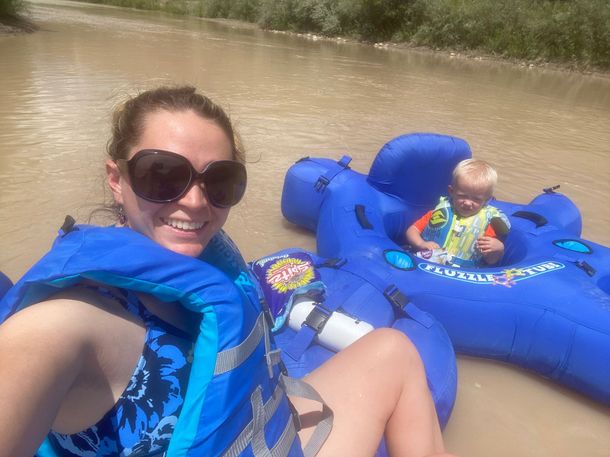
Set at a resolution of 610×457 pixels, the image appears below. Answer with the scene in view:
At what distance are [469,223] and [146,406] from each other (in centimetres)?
219

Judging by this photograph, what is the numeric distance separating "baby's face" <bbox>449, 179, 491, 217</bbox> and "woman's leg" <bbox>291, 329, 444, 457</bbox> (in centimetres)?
149

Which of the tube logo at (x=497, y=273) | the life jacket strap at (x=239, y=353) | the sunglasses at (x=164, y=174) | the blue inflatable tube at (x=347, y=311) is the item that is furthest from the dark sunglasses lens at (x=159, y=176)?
the tube logo at (x=497, y=273)

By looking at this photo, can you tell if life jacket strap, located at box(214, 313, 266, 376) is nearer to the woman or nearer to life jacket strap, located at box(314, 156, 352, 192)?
the woman

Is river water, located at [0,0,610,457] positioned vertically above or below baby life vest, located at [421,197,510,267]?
below

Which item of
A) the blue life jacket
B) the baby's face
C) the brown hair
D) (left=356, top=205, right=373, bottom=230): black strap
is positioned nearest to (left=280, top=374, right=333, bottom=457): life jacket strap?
the blue life jacket

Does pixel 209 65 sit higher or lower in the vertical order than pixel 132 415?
lower

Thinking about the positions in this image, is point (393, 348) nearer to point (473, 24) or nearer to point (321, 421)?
point (321, 421)

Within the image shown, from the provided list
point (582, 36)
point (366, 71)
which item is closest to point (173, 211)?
point (366, 71)

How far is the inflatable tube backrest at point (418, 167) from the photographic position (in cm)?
297

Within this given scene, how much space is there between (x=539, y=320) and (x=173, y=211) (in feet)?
5.41

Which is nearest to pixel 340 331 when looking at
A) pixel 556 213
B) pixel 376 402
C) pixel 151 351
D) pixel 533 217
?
pixel 376 402

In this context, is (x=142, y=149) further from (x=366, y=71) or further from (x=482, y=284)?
(x=366, y=71)

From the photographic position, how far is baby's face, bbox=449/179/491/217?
277 cm

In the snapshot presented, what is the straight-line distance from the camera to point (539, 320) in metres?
2.13
